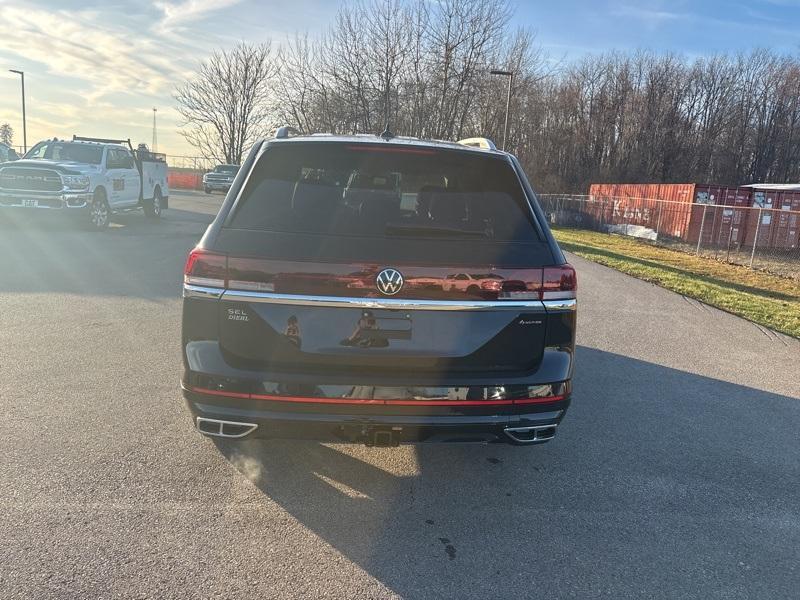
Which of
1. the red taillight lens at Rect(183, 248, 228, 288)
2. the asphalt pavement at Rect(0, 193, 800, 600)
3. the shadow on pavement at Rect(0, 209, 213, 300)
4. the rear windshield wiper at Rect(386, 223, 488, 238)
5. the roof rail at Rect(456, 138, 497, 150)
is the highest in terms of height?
the roof rail at Rect(456, 138, 497, 150)

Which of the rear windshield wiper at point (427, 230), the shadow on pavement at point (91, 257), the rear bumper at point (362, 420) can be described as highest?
the rear windshield wiper at point (427, 230)

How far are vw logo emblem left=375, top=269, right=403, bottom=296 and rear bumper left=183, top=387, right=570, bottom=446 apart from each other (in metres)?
0.54

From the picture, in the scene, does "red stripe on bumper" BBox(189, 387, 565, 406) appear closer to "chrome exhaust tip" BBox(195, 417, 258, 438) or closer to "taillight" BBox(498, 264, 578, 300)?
"chrome exhaust tip" BBox(195, 417, 258, 438)

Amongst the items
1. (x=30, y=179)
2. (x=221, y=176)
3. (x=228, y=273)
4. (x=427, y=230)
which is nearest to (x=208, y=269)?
(x=228, y=273)

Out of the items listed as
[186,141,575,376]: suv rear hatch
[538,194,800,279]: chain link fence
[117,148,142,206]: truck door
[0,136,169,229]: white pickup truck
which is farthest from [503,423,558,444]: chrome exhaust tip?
[117,148,142,206]: truck door

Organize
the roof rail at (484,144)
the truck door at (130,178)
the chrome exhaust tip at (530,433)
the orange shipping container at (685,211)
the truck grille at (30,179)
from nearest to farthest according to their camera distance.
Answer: the chrome exhaust tip at (530,433) < the roof rail at (484,144) < the truck grille at (30,179) < the truck door at (130,178) < the orange shipping container at (685,211)

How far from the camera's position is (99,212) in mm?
15469

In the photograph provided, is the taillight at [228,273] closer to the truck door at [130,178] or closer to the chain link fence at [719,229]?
the truck door at [130,178]

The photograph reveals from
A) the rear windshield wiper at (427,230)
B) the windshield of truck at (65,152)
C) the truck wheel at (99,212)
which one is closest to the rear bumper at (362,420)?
the rear windshield wiper at (427,230)

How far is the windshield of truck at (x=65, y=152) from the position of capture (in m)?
15.4

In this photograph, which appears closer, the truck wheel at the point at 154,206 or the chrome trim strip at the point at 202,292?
the chrome trim strip at the point at 202,292

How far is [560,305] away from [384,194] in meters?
1.08

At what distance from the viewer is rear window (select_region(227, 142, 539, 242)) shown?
2951 mm

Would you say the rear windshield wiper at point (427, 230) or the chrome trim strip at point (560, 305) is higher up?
the rear windshield wiper at point (427, 230)
